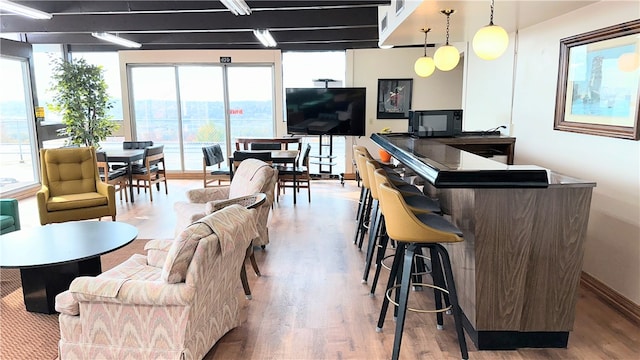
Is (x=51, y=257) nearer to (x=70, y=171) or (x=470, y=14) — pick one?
(x=70, y=171)

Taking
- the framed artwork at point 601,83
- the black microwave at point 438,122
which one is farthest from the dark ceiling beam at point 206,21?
the framed artwork at point 601,83

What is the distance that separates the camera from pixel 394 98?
8555mm

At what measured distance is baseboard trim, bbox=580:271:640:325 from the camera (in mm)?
2940

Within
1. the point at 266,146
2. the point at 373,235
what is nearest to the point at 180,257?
the point at 373,235

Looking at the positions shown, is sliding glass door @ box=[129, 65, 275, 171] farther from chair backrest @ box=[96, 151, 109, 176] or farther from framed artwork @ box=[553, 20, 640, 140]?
framed artwork @ box=[553, 20, 640, 140]

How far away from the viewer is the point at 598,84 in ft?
10.7

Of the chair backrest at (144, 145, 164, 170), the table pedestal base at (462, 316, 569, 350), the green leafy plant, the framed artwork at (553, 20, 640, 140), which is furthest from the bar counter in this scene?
the green leafy plant

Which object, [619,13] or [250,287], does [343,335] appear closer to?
[250,287]

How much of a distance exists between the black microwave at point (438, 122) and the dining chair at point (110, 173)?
4.27 m

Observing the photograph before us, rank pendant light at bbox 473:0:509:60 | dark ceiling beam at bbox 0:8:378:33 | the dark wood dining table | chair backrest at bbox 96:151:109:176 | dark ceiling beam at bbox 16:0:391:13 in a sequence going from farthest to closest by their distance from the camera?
the dark wood dining table
chair backrest at bbox 96:151:109:176
dark ceiling beam at bbox 0:8:378:33
dark ceiling beam at bbox 16:0:391:13
pendant light at bbox 473:0:509:60

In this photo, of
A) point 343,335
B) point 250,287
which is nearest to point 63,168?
point 250,287

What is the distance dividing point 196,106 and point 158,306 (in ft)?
24.3

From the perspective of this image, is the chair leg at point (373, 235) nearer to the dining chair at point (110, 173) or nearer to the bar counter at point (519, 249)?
the bar counter at point (519, 249)

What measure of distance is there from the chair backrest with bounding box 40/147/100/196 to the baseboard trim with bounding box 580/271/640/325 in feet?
18.0
